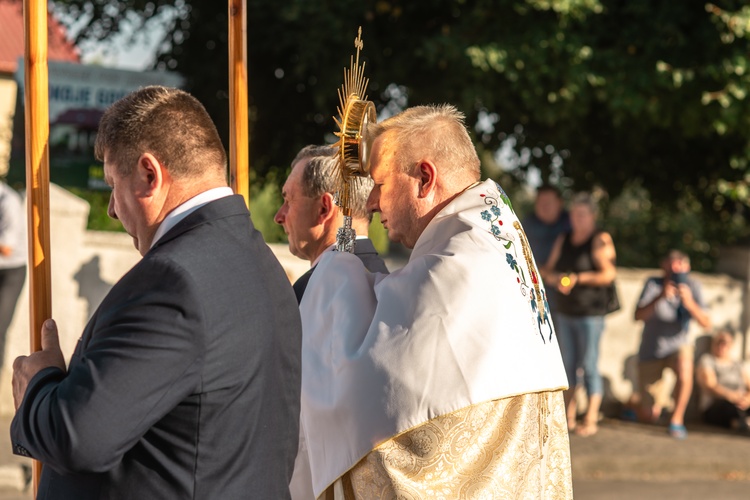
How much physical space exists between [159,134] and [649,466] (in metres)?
6.68

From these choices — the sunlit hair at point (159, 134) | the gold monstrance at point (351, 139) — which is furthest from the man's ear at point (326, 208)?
the sunlit hair at point (159, 134)

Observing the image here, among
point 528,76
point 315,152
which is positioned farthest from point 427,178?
point 528,76

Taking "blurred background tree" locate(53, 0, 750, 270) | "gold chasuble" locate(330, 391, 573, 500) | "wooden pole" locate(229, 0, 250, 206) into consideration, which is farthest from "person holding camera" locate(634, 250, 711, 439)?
"wooden pole" locate(229, 0, 250, 206)

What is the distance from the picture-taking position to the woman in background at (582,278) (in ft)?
27.8

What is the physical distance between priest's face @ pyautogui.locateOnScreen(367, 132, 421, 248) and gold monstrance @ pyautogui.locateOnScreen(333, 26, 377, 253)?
0.15 feet

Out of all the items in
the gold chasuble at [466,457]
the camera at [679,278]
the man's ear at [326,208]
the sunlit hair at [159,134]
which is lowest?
the camera at [679,278]

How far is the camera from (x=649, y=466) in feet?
26.4

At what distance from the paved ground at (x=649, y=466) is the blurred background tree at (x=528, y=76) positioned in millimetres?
2723

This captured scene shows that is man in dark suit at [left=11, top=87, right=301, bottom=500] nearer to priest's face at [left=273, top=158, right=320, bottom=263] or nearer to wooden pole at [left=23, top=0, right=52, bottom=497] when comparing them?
wooden pole at [left=23, top=0, right=52, bottom=497]

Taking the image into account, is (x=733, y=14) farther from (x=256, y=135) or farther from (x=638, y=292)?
(x=256, y=135)

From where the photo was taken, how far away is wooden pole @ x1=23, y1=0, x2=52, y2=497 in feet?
7.48

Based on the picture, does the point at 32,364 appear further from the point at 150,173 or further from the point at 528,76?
the point at 528,76

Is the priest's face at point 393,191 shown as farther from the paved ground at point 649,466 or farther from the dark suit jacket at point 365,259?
the paved ground at point 649,466

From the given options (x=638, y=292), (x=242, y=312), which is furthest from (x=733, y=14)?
(x=242, y=312)
